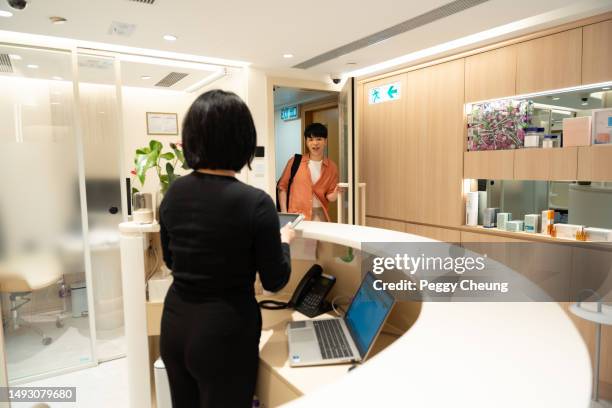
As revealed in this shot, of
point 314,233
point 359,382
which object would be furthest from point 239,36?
point 359,382

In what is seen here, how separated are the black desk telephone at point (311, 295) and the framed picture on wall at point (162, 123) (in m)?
3.71

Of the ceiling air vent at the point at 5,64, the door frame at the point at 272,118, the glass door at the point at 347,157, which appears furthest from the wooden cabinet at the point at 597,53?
the ceiling air vent at the point at 5,64

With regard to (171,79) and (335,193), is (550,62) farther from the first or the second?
(171,79)

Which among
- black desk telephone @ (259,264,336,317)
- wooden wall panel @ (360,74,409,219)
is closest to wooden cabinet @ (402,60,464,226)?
wooden wall panel @ (360,74,409,219)

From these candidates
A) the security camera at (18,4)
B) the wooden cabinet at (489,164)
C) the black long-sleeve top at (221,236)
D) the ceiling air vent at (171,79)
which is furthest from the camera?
the ceiling air vent at (171,79)

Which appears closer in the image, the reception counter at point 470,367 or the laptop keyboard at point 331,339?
the reception counter at point 470,367

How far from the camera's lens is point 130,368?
6.27 feet

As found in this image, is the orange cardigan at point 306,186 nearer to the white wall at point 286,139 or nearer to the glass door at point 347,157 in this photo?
the glass door at point 347,157

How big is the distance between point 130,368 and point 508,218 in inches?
119

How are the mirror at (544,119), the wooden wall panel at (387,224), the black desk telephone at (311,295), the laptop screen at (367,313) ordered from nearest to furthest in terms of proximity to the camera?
the laptop screen at (367,313) < the black desk telephone at (311,295) < the mirror at (544,119) < the wooden wall panel at (387,224)

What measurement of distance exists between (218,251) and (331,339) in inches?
25.3

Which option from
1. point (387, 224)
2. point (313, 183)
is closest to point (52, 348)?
point (313, 183)

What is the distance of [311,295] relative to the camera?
187 cm

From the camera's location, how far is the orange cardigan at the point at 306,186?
12.1ft
